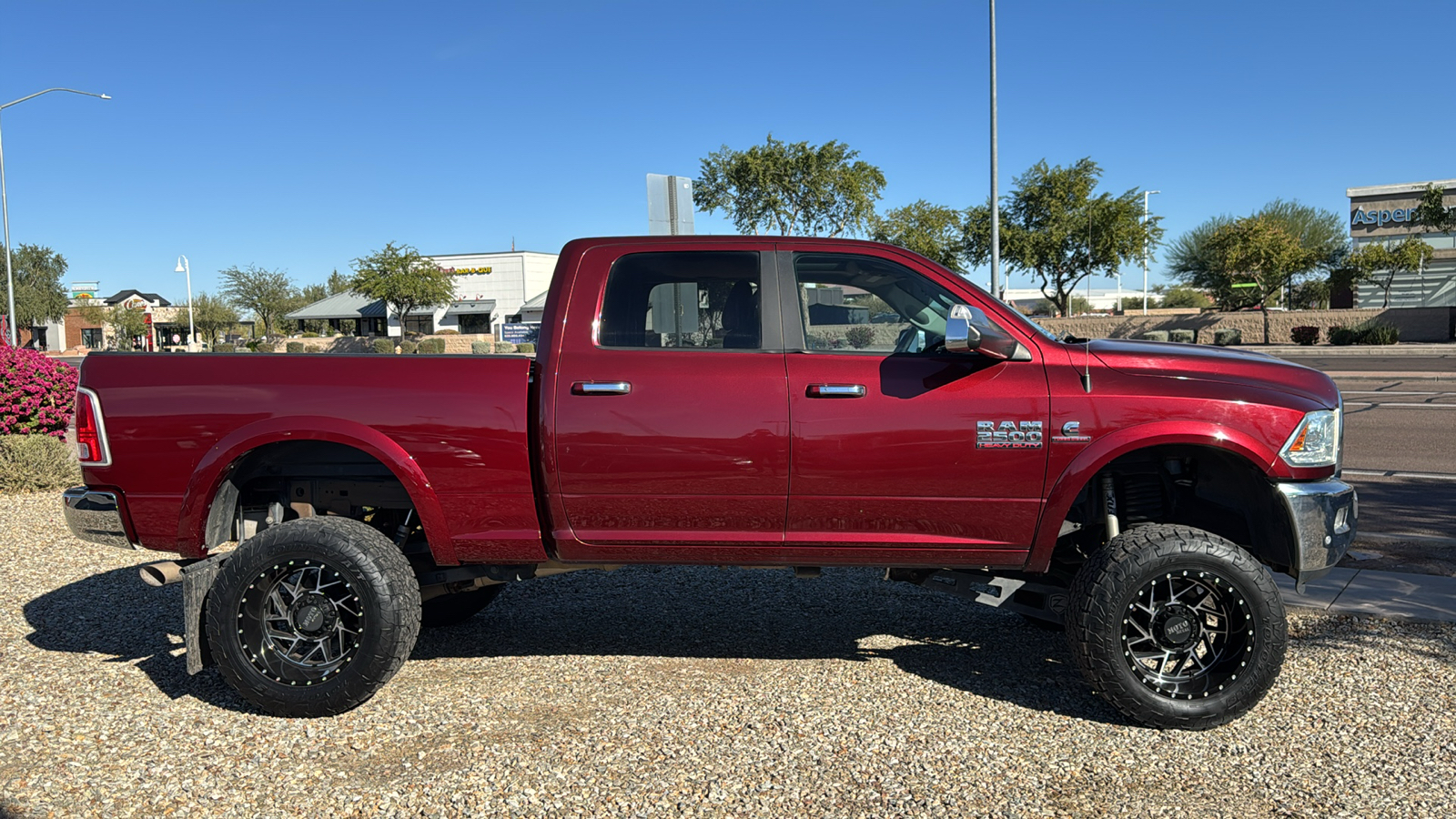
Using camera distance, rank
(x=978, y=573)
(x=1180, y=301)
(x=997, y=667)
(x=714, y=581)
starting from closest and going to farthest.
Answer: (x=978, y=573), (x=997, y=667), (x=714, y=581), (x=1180, y=301)

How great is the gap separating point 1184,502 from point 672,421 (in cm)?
261

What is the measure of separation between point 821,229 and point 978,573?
4116 cm

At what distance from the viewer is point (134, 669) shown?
16.7ft

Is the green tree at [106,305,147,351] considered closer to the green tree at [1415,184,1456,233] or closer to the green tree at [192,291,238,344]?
the green tree at [192,291,238,344]

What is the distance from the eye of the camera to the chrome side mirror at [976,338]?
13.3ft

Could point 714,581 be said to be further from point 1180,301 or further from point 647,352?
point 1180,301

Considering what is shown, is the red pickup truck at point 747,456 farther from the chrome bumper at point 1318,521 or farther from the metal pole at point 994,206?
the metal pole at point 994,206

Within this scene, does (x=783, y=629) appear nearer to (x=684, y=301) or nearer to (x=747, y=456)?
(x=747, y=456)

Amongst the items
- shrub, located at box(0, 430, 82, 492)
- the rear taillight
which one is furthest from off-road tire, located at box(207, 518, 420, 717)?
shrub, located at box(0, 430, 82, 492)

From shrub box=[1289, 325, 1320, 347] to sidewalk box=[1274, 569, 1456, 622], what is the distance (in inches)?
1311

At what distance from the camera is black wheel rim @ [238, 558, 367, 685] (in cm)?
439

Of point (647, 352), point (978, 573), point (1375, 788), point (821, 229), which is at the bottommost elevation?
point (1375, 788)

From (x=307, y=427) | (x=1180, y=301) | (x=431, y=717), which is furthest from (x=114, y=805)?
(x=1180, y=301)

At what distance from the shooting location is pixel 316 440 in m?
4.49
